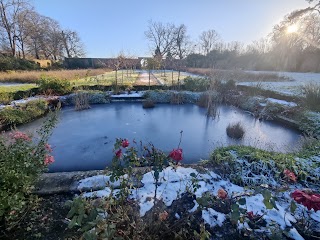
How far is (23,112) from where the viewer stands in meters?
5.57

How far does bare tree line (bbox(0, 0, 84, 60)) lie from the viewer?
21375 mm

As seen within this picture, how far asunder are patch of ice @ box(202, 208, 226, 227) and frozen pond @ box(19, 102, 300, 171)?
167cm

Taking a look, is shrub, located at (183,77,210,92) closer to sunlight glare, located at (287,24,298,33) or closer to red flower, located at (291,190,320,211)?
red flower, located at (291,190,320,211)

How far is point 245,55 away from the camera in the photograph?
23219 millimetres

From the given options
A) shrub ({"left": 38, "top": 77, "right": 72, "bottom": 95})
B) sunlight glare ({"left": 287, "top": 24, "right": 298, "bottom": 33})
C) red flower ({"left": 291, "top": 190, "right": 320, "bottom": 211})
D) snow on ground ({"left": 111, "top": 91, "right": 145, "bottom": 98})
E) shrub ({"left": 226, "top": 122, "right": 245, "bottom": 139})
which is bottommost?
shrub ({"left": 226, "top": 122, "right": 245, "bottom": 139})

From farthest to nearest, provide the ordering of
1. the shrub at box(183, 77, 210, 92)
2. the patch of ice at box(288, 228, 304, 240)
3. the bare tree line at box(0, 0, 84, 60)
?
the bare tree line at box(0, 0, 84, 60) < the shrub at box(183, 77, 210, 92) < the patch of ice at box(288, 228, 304, 240)

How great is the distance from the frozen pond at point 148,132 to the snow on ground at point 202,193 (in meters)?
1.11

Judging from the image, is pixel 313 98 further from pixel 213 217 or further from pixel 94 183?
pixel 94 183

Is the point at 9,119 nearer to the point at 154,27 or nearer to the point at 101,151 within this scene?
the point at 101,151

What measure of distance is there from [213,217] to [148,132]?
3.36 meters

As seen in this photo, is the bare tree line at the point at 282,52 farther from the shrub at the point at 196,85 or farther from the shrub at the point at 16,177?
the shrub at the point at 16,177

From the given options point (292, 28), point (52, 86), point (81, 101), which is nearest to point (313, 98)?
point (81, 101)

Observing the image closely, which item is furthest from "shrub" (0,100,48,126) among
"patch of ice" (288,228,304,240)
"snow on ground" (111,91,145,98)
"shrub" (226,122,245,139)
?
"patch of ice" (288,228,304,240)

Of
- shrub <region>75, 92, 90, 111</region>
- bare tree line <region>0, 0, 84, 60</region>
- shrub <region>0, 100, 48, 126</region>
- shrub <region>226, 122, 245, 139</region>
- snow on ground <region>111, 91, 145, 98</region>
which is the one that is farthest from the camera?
bare tree line <region>0, 0, 84, 60</region>
